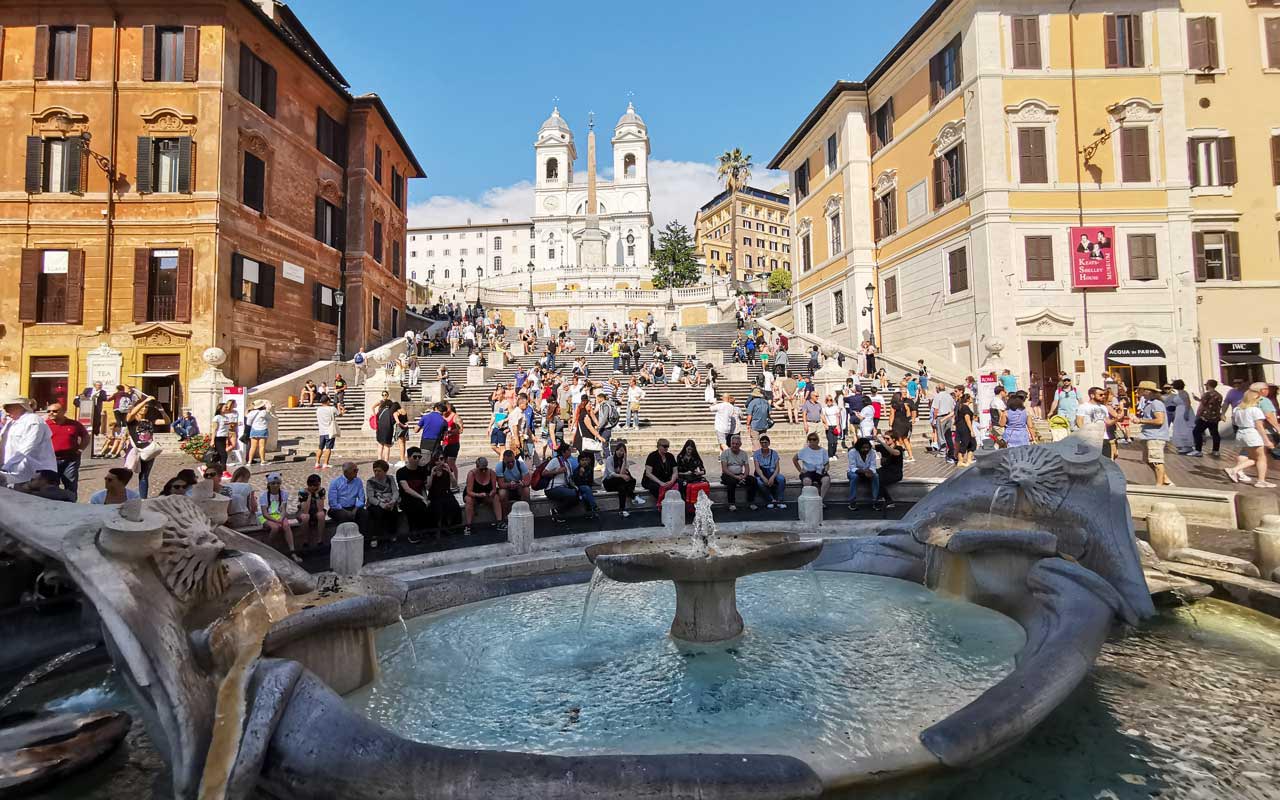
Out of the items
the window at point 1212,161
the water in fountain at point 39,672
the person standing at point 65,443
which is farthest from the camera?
the window at point 1212,161

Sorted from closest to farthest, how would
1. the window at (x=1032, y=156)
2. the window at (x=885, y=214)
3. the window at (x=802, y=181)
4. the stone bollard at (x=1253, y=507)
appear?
the stone bollard at (x=1253, y=507) → the window at (x=1032, y=156) → the window at (x=885, y=214) → the window at (x=802, y=181)

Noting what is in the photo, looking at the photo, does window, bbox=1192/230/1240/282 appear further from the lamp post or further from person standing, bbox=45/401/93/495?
person standing, bbox=45/401/93/495

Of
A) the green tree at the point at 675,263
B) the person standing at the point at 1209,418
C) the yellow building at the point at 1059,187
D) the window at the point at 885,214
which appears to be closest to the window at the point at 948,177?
the yellow building at the point at 1059,187

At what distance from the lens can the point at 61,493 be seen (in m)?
6.47

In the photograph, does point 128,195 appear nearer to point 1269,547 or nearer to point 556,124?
point 1269,547

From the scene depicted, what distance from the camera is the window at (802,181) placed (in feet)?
116

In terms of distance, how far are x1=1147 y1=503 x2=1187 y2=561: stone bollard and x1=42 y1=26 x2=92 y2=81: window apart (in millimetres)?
30807

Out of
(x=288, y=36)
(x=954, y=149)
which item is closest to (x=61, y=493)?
(x=288, y=36)

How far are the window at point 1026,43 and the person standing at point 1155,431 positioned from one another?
15.8 meters

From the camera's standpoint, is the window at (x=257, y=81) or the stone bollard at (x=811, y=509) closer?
the stone bollard at (x=811, y=509)

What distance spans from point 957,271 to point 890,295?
177 inches

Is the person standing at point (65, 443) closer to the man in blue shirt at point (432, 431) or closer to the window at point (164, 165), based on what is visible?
the man in blue shirt at point (432, 431)

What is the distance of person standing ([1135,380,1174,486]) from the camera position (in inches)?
389

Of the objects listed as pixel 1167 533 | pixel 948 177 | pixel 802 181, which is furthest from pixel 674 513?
pixel 802 181
